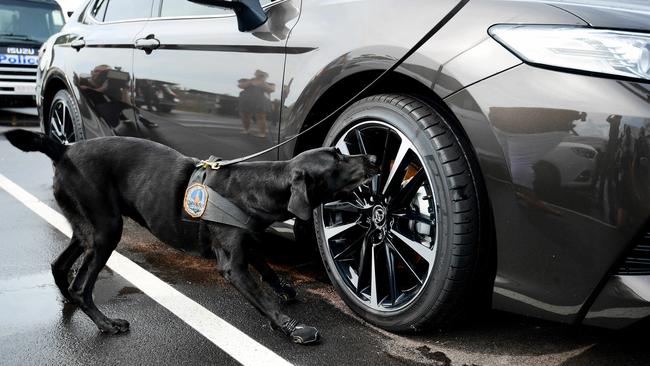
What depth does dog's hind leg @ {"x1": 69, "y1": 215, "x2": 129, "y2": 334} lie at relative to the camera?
2881mm

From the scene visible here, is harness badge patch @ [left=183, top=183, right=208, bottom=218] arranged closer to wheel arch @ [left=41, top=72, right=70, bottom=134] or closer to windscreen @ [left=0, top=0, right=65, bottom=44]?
wheel arch @ [left=41, top=72, right=70, bottom=134]

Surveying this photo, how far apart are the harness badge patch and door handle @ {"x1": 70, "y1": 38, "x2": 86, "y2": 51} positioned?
246 cm

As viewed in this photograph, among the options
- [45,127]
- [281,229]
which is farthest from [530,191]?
[45,127]

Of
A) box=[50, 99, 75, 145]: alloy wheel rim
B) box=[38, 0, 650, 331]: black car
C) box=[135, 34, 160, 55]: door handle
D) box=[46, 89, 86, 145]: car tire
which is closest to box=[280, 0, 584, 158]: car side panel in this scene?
box=[38, 0, 650, 331]: black car

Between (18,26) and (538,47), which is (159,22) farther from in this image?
(18,26)

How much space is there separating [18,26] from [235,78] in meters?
11.3

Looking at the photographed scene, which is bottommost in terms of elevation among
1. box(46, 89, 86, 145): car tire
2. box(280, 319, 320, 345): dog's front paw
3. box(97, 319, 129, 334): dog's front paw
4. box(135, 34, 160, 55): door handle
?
box(97, 319, 129, 334): dog's front paw

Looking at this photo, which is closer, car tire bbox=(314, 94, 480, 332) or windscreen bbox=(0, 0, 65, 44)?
car tire bbox=(314, 94, 480, 332)

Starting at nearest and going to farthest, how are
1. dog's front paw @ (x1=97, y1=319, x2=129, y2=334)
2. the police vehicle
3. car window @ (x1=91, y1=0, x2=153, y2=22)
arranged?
dog's front paw @ (x1=97, y1=319, x2=129, y2=334) < car window @ (x1=91, y1=0, x2=153, y2=22) < the police vehicle

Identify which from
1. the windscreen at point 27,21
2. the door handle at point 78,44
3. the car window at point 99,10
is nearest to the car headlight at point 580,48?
the door handle at point 78,44

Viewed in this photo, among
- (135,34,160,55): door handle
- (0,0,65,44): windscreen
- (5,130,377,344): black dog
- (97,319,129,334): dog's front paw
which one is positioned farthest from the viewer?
(0,0,65,44): windscreen

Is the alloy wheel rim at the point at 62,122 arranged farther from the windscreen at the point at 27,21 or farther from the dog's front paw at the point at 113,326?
the windscreen at the point at 27,21

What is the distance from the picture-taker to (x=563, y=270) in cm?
212

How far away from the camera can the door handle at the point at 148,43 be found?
379cm
